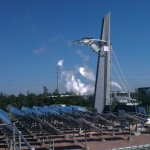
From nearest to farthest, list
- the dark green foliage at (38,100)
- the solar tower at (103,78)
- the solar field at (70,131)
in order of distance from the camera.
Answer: the solar field at (70,131) < the solar tower at (103,78) < the dark green foliage at (38,100)

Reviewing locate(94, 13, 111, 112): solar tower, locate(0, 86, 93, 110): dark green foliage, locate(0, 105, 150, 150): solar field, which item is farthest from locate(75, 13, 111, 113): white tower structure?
locate(0, 86, 93, 110): dark green foliage

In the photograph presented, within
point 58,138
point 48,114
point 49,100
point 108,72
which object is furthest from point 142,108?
point 49,100

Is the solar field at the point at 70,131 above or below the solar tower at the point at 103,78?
below

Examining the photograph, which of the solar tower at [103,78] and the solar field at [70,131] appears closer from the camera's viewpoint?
the solar field at [70,131]

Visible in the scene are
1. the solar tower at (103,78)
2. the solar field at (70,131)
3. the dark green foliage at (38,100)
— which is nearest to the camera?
the solar field at (70,131)

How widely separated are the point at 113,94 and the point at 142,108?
590 cm

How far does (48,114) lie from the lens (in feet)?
81.5

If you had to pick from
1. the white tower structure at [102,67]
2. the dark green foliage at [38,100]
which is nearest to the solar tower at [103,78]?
the white tower structure at [102,67]

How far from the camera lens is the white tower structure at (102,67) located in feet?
98.7

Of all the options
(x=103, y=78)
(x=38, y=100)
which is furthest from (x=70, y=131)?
(x=38, y=100)

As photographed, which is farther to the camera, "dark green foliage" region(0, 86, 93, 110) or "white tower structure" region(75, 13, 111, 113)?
"dark green foliage" region(0, 86, 93, 110)

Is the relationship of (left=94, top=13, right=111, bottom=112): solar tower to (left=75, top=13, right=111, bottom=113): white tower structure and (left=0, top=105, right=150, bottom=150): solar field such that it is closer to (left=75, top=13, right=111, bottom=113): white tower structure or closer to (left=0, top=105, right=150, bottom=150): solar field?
(left=75, top=13, right=111, bottom=113): white tower structure

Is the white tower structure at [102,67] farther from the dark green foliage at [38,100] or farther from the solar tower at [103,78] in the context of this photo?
the dark green foliage at [38,100]

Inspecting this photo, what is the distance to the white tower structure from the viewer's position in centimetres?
3009
